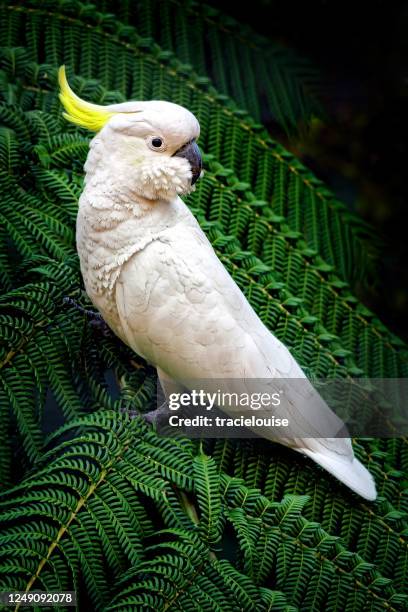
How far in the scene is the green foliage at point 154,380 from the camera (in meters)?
1.07

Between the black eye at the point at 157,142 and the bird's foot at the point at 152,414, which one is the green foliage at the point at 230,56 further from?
the bird's foot at the point at 152,414

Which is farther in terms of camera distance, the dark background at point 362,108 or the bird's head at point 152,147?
the dark background at point 362,108

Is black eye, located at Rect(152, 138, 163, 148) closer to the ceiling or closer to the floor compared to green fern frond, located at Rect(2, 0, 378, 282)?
closer to the ceiling

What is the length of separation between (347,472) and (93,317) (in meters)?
0.56

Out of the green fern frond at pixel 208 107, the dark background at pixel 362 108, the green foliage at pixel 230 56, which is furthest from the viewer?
the dark background at pixel 362 108

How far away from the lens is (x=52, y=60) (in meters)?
1.57

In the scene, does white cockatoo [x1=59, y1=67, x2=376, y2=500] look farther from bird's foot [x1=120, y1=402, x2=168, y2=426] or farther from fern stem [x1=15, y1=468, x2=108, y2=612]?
fern stem [x1=15, y1=468, x2=108, y2=612]

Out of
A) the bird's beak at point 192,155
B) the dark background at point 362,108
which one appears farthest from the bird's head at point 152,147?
the dark background at point 362,108

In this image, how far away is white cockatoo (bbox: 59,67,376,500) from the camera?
119 centimetres

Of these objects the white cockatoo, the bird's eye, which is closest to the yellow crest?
the white cockatoo

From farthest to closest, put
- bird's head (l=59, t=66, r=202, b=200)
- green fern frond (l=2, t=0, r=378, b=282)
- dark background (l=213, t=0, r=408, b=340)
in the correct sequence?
dark background (l=213, t=0, r=408, b=340) → green fern frond (l=2, t=0, r=378, b=282) → bird's head (l=59, t=66, r=202, b=200)

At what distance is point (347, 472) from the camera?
123cm

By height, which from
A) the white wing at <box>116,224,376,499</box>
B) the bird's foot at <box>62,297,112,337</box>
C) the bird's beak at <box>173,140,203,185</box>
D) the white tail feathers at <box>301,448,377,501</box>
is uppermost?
the bird's beak at <box>173,140,203,185</box>

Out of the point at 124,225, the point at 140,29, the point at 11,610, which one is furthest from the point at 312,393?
the point at 140,29
